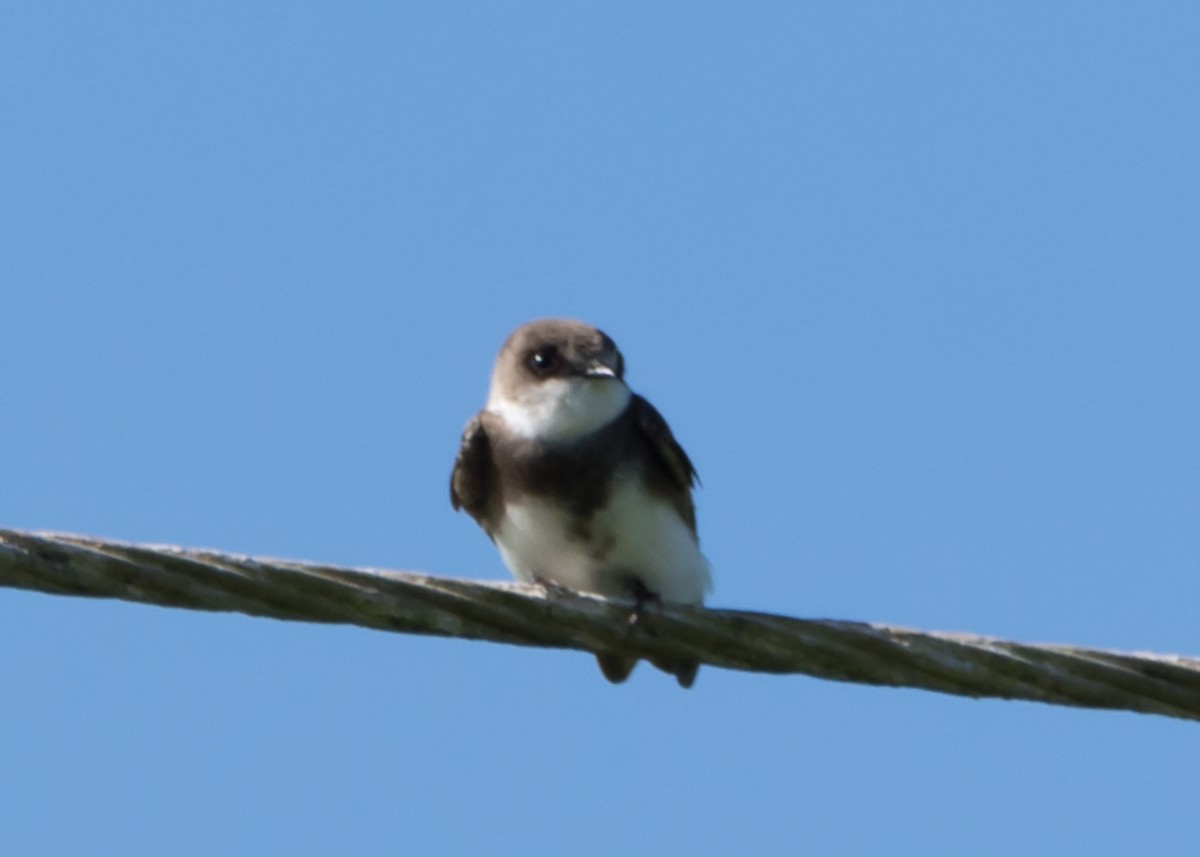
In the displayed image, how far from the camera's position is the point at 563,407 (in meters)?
7.54

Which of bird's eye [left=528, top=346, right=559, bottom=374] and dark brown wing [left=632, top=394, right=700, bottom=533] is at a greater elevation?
bird's eye [left=528, top=346, right=559, bottom=374]

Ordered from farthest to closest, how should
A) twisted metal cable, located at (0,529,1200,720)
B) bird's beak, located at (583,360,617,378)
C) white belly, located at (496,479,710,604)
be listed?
bird's beak, located at (583,360,617,378) → white belly, located at (496,479,710,604) → twisted metal cable, located at (0,529,1200,720)

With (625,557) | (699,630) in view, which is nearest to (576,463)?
(625,557)

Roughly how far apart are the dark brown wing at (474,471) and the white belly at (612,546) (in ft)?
0.69

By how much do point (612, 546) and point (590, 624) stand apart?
90.0 inches

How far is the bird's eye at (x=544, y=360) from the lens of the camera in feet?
25.5

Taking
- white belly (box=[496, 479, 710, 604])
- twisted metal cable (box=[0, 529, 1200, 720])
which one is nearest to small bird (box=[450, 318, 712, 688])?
white belly (box=[496, 479, 710, 604])

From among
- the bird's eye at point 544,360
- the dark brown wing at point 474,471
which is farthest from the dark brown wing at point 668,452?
Answer: the dark brown wing at point 474,471

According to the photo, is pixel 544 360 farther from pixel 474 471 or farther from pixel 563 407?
pixel 474 471

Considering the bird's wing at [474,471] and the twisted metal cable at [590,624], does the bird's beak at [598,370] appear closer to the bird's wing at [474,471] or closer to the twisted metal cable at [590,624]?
the bird's wing at [474,471]

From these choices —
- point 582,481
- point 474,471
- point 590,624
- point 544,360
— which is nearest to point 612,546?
Result: point 582,481

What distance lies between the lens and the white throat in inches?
294

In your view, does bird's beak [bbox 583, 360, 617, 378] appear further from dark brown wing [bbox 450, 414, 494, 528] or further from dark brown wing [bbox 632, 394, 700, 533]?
dark brown wing [bbox 450, 414, 494, 528]

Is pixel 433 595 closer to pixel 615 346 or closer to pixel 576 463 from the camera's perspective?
pixel 576 463
